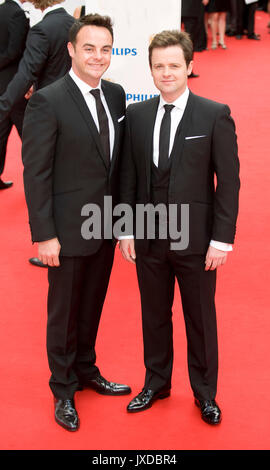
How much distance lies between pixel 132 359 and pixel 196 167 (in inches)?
47.0

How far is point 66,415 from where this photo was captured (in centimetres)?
275

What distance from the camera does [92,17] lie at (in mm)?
2420

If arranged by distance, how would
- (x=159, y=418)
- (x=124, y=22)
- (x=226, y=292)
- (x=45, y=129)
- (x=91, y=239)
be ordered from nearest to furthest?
(x=45, y=129) → (x=91, y=239) → (x=159, y=418) → (x=226, y=292) → (x=124, y=22)

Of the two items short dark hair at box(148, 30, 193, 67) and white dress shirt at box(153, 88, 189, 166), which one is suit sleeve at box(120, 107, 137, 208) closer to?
white dress shirt at box(153, 88, 189, 166)

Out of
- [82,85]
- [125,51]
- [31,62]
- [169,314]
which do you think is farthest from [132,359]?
[125,51]

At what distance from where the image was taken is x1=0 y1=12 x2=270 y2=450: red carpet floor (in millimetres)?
2674

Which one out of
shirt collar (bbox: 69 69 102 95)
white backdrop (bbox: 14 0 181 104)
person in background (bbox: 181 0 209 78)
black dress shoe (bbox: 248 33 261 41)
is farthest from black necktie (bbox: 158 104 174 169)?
black dress shoe (bbox: 248 33 261 41)

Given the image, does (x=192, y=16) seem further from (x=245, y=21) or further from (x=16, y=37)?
(x=16, y=37)

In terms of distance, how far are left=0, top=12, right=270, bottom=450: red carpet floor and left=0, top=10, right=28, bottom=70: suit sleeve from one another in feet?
3.77

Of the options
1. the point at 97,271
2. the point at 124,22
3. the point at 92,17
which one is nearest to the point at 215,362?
the point at 97,271

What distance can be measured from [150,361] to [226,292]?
1111 mm

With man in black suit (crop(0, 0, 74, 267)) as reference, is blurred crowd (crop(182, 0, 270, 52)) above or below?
below

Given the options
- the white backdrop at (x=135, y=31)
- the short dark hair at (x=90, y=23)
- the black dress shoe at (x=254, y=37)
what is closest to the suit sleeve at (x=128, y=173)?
the short dark hair at (x=90, y=23)

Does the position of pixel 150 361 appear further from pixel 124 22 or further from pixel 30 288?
pixel 124 22
